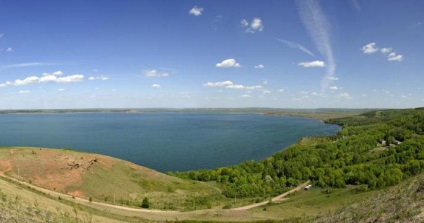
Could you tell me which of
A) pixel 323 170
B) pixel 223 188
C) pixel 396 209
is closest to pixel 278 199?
pixel 223 188

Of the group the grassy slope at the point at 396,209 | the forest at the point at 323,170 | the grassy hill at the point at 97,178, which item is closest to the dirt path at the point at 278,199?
the forest at the point at 323,170

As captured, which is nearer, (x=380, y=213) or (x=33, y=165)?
(x=380, y=213)

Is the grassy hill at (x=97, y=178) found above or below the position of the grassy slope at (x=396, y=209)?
below

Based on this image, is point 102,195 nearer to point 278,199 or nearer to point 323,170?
point 278,199

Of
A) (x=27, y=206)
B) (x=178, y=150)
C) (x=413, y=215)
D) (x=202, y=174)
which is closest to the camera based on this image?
(x=413, y=215)

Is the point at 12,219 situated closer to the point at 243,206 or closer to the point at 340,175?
the point at 243,206

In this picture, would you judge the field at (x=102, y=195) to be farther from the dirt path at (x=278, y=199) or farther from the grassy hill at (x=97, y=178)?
the dirt path at (x=278, y=199)

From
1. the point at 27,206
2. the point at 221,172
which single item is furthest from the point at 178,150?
the point at 27,206

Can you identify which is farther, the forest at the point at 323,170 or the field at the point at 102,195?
the forest at the point at 323,170

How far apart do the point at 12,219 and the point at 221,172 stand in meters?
73.5

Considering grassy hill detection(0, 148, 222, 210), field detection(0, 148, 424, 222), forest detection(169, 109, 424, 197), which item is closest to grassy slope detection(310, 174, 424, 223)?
field detection(0, 148, 424, 222)

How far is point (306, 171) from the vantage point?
102375 mm

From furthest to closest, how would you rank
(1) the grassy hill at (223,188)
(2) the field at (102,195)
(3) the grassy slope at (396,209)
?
(2) the field at (102,195) → (1) the grassy hill at (223,188) → (3) the grassy slope at (396,209)

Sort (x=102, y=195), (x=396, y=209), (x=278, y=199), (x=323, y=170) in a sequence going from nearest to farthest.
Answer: (x=396, y=209), (x=102, y=195), (x=278, y=199), (x=323, y=170)
